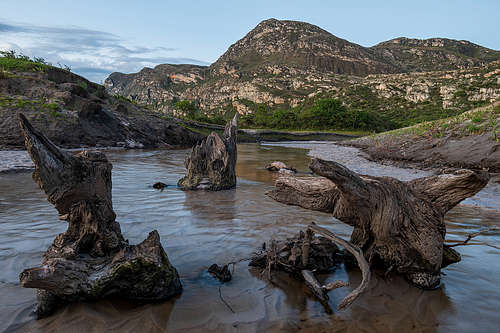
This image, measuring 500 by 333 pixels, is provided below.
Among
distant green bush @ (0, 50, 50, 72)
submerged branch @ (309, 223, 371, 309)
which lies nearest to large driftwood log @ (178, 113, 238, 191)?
submerged branch @ (309, 223, 371, 309)

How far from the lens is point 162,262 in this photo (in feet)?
9.32

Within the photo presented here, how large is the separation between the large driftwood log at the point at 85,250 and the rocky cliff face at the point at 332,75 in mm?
82819

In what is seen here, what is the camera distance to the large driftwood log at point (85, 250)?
2543 millimetres

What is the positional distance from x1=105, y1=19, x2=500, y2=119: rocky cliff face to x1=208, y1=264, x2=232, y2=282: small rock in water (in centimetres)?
8205

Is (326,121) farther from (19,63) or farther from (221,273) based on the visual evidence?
(221,273)

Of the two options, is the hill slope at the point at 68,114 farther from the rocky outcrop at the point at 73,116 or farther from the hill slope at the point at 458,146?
the hill slope at the point at 458,146

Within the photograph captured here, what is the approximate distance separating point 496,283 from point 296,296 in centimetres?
241

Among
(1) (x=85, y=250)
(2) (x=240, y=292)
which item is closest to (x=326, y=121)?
(2) (x=240, y=292)

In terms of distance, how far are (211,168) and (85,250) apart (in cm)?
615

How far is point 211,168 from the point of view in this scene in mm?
9094

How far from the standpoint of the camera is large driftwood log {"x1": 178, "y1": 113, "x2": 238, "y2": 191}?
29.0ft

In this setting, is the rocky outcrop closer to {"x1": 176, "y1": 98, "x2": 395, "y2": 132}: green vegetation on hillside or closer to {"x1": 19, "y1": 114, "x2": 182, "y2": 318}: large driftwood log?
{"x1": 19, "y1": 114, "x2": 182, "y2": 318}: large driftwood log

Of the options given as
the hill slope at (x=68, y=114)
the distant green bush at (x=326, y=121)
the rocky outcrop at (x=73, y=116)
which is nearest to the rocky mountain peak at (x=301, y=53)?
the distant green bush at (x=326, y=121)

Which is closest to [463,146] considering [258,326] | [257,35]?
[258,326]
